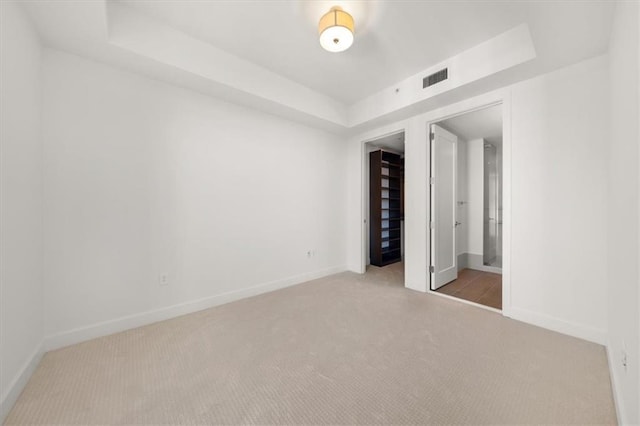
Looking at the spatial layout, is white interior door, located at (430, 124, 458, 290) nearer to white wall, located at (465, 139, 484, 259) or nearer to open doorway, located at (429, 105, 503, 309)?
open doorway, located at (429, 105, 503, 309)

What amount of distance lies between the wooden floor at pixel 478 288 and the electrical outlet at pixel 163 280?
11.3 ft

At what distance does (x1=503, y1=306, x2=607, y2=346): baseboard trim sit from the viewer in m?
2.13

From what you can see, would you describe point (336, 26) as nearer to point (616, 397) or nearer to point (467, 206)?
point (616, 397)

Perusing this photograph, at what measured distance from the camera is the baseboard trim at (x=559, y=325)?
2.13 meters

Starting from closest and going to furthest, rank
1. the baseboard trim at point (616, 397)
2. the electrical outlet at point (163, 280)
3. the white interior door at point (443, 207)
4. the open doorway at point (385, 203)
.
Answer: the baseboard trim at point (616, 397) < the electrical outlet at point (163, 280) < the white interior door at point (443, 207) < the open doorway at point (385, 203)

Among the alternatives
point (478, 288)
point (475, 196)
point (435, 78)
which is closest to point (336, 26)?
point (435, 78)

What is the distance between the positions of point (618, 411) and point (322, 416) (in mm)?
1615

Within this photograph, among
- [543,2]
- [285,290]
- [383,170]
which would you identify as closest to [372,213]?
[383,170]

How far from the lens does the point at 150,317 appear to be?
2549 millimetres

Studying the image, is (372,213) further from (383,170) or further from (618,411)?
(618,411)

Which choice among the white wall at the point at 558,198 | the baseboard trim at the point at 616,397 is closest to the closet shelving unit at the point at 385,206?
the white wall at the point at 558,198

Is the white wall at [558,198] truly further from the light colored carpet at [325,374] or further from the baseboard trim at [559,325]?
the light colored carpet at [325,374]

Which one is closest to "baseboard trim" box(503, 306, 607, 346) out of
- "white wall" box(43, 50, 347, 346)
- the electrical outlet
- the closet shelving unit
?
the closet shelving unit

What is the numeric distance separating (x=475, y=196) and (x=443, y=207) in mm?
1819
